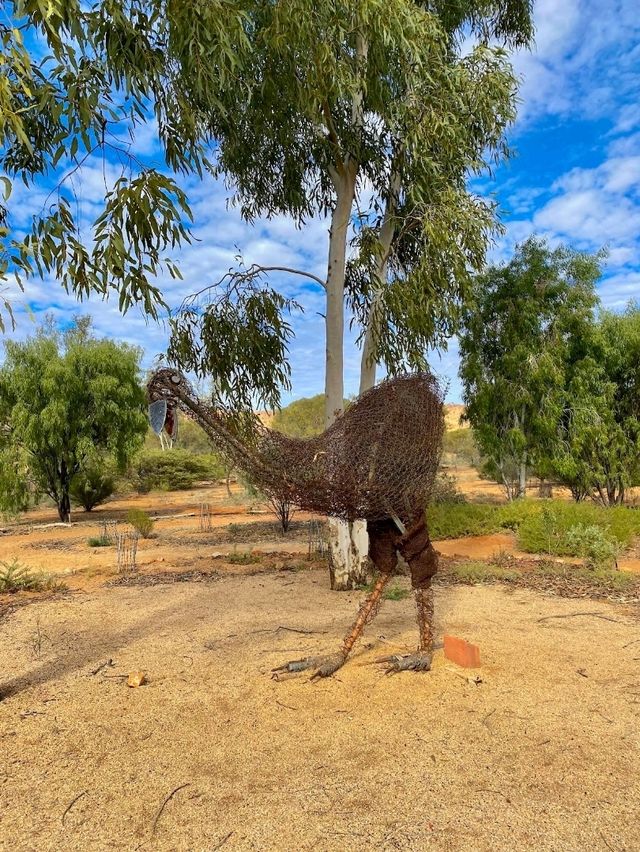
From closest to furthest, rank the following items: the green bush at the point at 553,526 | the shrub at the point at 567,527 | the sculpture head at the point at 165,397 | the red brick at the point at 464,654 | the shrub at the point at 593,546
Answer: the sculpture head at the point at 165,397 → the red brick at the point at 464,654 → the shrub at the point at 593,546 → the green bush at the point at 553,526 → the shrub at the point at 567,527

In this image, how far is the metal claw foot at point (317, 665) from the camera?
4.64m

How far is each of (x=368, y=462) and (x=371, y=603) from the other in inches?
48.6

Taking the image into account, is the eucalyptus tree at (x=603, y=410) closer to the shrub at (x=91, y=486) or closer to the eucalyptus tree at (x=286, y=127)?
the eucalyptus tree at (x=286, y=127)

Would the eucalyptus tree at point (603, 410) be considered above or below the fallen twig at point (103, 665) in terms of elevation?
above

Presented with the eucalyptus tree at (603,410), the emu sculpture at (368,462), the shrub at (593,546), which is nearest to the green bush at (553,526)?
the shrub at (593,546)

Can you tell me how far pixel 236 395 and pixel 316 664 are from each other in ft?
14.2

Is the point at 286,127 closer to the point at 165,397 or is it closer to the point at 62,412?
the point at 165,397

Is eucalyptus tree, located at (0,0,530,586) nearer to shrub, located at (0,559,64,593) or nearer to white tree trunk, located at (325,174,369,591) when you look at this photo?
white tree trunk, located at (325,174,369,591)

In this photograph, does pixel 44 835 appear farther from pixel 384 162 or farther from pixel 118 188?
pixel 384 162

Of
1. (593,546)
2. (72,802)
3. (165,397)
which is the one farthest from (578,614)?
(72,802)

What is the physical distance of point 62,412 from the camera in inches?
692

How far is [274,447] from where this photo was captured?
14.6 ft

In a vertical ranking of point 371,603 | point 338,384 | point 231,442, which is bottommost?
point 371,603

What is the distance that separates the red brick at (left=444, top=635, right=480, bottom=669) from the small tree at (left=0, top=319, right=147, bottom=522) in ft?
51.5
